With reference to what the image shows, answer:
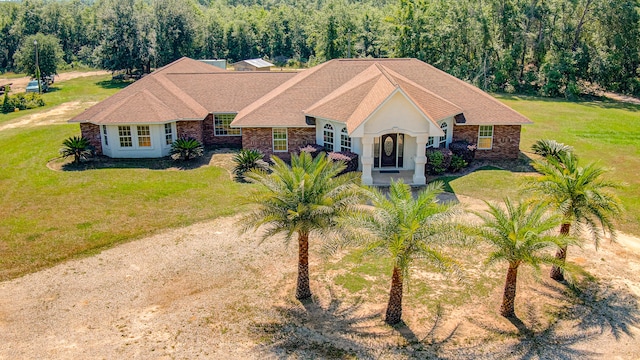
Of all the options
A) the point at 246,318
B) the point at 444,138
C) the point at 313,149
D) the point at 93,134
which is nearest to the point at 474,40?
the point at 444,138

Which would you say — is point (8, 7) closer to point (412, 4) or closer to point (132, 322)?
point (412, 4)

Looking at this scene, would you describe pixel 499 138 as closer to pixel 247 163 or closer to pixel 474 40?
pixel 247 163

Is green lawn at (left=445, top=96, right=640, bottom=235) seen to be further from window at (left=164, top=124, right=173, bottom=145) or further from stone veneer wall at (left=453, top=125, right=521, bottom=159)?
window at (left=164, top=124, right=173, bottom=145)

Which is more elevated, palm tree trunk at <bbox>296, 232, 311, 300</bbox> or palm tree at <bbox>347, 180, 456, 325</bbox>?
palm tree at <bbox>347, 180, 456, 325</bbox>

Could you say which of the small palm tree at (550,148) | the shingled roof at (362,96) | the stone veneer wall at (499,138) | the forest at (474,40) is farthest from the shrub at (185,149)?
the forest at (474,40)

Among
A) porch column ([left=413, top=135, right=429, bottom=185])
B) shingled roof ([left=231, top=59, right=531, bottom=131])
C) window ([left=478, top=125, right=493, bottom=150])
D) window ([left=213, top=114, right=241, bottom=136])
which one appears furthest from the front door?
window ([left=213, top=114, right=241, bottom=136])

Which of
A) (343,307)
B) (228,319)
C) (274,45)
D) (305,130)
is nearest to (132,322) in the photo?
(228,319)
